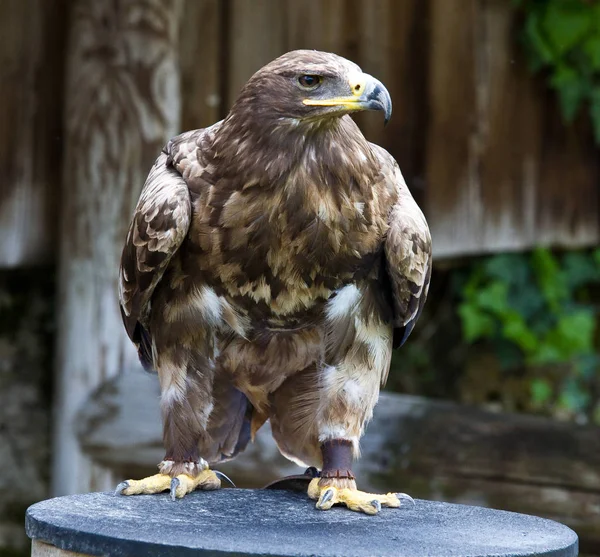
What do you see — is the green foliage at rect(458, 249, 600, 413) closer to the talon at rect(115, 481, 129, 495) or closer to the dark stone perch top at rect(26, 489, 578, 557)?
the dark stone perch top at rect(26, 489, 578, 557)

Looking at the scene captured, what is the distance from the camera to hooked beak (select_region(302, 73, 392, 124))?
3.36 meters

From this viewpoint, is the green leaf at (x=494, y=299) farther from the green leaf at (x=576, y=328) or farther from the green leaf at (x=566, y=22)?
the green leaf at (x=566, y=22)

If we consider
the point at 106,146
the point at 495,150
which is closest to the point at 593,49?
the point at 495,150

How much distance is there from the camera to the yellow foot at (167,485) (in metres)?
3.61

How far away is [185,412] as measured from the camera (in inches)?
148

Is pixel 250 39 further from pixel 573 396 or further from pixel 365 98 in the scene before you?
pixel 573 396

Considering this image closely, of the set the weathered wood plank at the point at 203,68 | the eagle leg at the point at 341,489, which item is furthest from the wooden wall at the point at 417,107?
the eagle leg at the point at 341,489

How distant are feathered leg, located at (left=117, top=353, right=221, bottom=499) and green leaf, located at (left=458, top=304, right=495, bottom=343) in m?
2.73

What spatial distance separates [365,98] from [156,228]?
0.71m

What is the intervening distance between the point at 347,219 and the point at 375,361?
0.50m

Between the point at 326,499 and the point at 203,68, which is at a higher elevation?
the point at 203,68

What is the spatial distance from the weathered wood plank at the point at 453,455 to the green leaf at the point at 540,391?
1.68 meters

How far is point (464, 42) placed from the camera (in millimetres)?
6113

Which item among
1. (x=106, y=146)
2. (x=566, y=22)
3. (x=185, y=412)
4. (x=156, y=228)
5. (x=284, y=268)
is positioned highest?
(x=566, y=22)
